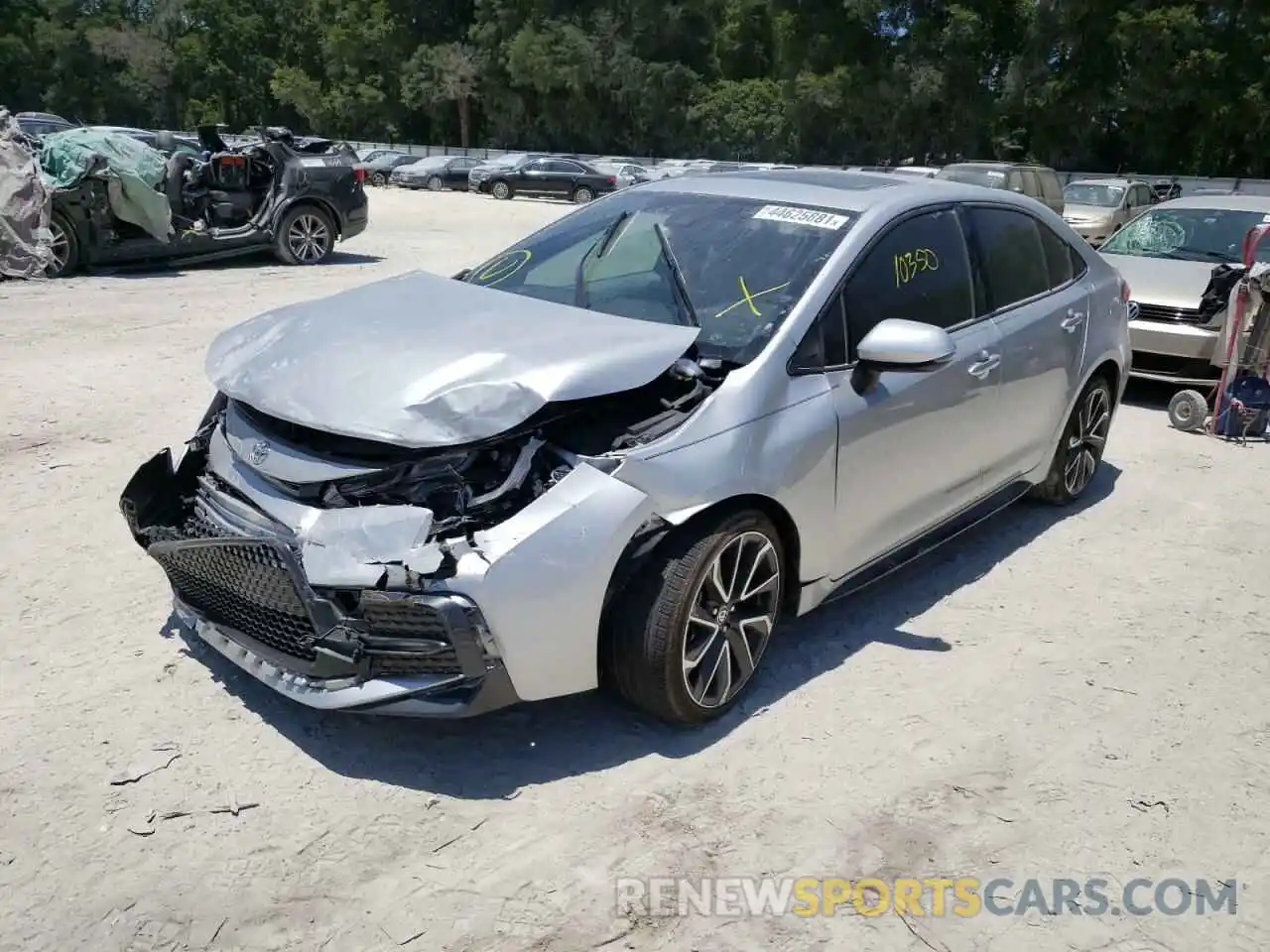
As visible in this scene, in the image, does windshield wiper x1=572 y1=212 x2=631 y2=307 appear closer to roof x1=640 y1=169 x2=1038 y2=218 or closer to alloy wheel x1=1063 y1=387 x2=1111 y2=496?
roof x1=640 y1=169 x2=1038 y2=218

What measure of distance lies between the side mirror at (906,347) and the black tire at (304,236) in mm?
11741

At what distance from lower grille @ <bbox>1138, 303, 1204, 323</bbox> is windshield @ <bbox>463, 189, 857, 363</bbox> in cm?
508

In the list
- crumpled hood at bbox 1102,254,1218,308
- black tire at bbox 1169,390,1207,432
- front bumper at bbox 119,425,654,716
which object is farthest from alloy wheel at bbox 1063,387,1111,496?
front bumper at bbox 119,425,654,716

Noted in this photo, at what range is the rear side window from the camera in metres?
4.84

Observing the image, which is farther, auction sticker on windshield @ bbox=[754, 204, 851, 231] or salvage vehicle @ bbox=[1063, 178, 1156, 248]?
salvage vehicle @ bbox=[1063, 178, 1156, 248]

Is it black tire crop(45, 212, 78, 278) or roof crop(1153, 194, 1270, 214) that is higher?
A: roof crop(1153, 194, 1270, 214)

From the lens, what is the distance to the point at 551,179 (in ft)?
113

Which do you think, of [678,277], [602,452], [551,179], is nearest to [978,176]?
[678,277]

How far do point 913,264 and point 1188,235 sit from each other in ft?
20.8

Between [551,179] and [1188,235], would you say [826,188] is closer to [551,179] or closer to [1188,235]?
[1188,235]

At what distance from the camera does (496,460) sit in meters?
3.37

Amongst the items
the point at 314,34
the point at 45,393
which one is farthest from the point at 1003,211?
the point at 314,34

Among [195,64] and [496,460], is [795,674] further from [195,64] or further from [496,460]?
[195,64]

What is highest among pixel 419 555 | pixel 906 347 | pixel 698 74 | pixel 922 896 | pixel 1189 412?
pixel 698 74
